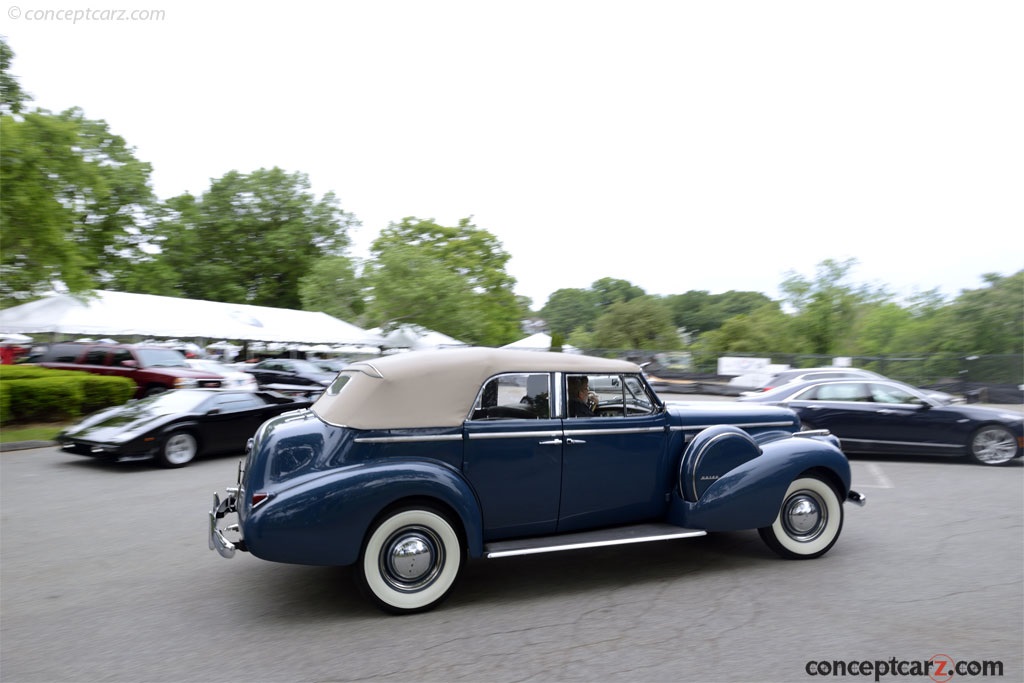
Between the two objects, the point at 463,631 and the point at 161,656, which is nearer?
the point at 161,656

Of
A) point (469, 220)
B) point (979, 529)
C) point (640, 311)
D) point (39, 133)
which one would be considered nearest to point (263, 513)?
point (979, 529)

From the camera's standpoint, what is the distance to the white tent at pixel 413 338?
3819 centimetres

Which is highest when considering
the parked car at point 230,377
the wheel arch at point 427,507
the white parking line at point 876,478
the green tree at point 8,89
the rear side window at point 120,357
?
the green tree at point 8,89

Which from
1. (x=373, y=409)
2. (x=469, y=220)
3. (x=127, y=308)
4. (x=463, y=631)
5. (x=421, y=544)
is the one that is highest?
(x=469, y=220)

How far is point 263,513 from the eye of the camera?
14.8ft

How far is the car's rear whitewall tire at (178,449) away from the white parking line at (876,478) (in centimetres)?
977

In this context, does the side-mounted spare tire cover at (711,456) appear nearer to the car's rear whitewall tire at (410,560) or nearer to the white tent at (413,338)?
the car's rear whitewall tire at (410,560)

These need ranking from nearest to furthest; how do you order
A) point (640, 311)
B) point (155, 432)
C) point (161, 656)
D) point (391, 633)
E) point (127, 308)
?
point (161, 656) → point (391, 633) → point (155, 432) → point (127, 308) → point (640, 311)

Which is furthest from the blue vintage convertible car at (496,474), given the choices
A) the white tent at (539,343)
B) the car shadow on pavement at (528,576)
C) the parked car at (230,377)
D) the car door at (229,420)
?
the white tent at (539,343)

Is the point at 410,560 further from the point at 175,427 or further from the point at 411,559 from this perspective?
the point at 175,427

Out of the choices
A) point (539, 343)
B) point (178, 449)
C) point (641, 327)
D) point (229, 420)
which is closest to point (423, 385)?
point (178, 449)

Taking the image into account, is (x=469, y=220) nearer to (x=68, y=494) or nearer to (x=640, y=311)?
(x=640, y=311)

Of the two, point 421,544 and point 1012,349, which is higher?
point 1012,349

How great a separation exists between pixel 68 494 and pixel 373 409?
5942 millimetres
